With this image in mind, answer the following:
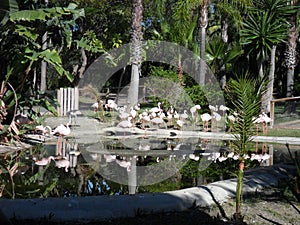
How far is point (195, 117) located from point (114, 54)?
13.3 meters

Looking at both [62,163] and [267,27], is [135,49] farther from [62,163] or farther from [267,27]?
[62,163]

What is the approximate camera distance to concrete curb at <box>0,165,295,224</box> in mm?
4758

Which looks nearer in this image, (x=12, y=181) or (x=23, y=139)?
(x=12, y=181)

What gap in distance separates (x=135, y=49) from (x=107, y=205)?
1491cm

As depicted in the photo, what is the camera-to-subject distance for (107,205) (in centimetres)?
505

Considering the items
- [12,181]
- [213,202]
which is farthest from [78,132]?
[213,202]

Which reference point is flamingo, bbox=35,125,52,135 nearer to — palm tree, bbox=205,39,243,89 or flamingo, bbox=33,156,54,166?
flamingo, bbox=33,156,54,166

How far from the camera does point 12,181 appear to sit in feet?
23.8

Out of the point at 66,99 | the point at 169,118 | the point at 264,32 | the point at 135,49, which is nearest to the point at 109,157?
the point at 169,118

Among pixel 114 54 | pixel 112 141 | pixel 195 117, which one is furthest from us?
pixel 114 54

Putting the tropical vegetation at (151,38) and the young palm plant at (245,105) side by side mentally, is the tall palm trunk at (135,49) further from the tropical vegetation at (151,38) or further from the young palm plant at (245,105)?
the young palm plant at (245,105)

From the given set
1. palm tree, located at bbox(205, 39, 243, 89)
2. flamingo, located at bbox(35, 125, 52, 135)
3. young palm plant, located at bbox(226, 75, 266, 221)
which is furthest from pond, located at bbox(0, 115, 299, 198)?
palm tree, located at bbox(205, 39, 243, 89)

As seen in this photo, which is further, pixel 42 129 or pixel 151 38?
pixel 151 38

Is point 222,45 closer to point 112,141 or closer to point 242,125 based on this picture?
point 112,141
